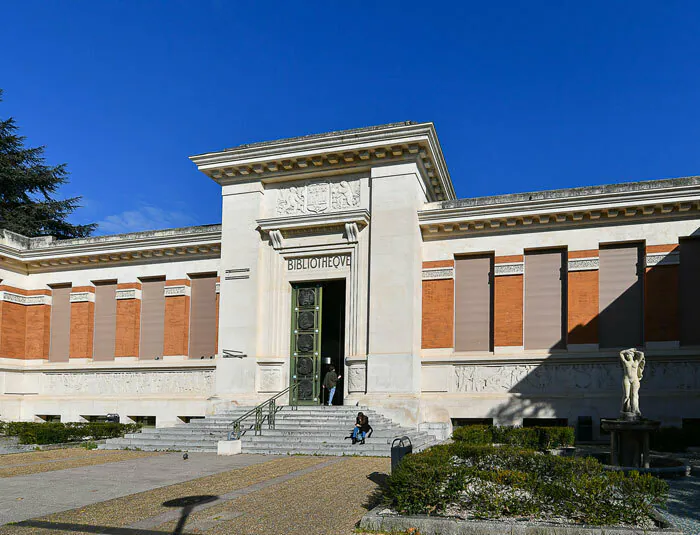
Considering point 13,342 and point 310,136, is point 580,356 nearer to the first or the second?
point 310,136

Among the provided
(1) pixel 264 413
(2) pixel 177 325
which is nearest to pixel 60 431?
(1) pixel 264 413

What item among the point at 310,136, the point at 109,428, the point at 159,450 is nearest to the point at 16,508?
the point at 159,450

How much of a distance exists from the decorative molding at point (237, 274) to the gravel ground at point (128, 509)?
9.90 meters

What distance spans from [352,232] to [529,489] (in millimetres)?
14122

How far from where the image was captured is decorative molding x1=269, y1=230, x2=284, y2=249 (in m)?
22.6

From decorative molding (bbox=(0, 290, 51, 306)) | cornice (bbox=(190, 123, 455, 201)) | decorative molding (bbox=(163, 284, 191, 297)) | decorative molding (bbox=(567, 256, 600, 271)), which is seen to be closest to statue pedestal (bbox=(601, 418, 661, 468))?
decorative molding (bbox=(567, 256, 600, 271))

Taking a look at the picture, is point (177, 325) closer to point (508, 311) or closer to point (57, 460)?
point (57, 460)

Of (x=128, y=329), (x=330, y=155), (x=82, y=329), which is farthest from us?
(x=82, y=329)

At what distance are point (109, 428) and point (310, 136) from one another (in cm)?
1148

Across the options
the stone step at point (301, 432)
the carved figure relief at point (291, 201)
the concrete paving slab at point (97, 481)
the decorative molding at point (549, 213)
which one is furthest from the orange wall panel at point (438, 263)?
the concrete paving slab at point (97, 481)

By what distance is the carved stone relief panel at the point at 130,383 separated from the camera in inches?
959

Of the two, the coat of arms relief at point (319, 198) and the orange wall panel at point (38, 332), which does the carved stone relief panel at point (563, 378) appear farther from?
the orange wall panel at point (38, 332)

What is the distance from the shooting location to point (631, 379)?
1454 cm

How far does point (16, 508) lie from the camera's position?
33.4ft
